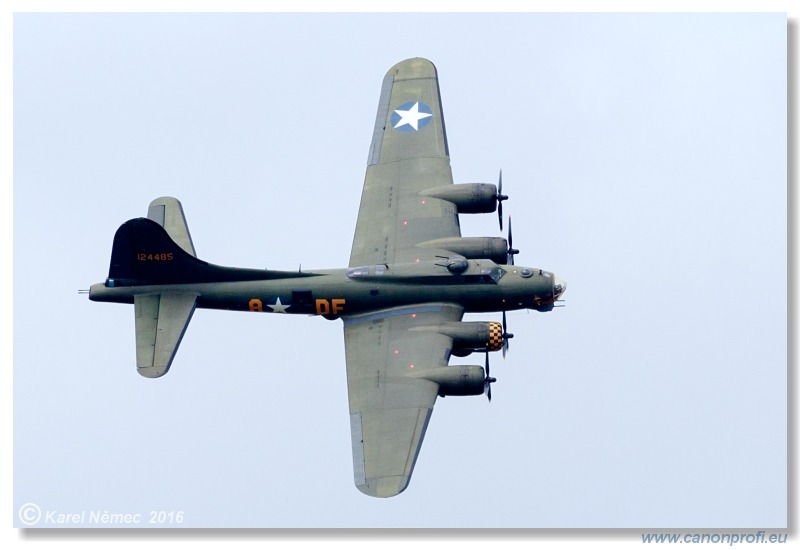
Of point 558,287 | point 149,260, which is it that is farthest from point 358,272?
point 149,260

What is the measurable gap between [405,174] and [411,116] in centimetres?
301

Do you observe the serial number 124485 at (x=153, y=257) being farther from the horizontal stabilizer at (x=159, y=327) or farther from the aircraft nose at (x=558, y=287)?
the aircraft nose at (x=558, y=287)

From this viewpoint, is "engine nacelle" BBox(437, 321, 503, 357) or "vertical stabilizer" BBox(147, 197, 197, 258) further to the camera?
"vertical stabilizer" BBox(147, 197, 197, 258)

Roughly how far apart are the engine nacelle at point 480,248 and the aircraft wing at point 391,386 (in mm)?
2405

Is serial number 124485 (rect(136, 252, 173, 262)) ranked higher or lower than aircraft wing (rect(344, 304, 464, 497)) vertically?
higher

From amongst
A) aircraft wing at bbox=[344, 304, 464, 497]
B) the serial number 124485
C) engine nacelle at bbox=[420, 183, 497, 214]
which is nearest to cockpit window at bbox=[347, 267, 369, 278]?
aircraft wing at bbox=[344, 304, 464, 497]

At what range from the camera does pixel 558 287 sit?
62.0m

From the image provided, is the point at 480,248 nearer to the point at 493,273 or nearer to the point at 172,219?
the point at 493,273

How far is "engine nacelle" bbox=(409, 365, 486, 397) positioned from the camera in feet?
192

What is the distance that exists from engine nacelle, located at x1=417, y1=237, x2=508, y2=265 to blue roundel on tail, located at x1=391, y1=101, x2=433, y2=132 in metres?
6.09

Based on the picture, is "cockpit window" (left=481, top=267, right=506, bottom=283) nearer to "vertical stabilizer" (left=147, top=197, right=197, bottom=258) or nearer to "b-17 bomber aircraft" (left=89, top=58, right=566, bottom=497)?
"b-17 bomber aircraft" (left=89, top=58, right=566, bottom=497)

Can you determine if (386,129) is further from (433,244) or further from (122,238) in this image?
(122,238)

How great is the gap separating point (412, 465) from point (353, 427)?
2990 mm

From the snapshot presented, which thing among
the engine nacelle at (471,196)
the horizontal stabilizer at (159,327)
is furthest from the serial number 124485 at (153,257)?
the engine nacelle at (471,196)
